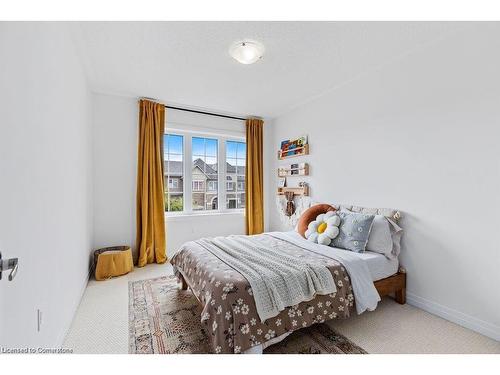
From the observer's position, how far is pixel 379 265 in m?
2.27

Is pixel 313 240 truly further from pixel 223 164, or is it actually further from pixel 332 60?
pixel 223 164

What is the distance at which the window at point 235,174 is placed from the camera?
445 centimetres

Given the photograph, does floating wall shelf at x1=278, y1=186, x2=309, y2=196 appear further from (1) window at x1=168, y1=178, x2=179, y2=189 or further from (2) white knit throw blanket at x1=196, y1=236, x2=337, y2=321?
(1) window at x1=168, y1=178, x2=179, y2=189

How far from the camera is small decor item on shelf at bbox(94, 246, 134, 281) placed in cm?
297

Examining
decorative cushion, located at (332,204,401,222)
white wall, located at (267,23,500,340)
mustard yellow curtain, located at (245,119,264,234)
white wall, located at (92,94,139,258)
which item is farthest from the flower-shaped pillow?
white wall, located at (92,94,139,258)

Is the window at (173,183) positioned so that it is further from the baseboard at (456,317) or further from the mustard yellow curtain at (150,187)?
the baseboard at (456,317)

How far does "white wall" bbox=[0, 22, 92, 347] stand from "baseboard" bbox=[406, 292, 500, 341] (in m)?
2.93

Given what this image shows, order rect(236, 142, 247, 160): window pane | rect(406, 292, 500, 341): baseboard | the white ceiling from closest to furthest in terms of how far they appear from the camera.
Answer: rect(406, 292, 500, 341): baseboard → the white ceiling → rect(236, 142, 247, 160): window pane

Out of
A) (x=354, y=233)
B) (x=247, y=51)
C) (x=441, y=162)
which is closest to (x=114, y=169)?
(x=247, y=51)

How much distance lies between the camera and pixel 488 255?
1910 millimetres

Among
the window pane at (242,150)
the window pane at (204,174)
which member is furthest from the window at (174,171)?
the window pane at (242,150)

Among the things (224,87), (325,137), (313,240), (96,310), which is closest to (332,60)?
(325,137)

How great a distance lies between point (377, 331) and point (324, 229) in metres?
1.03

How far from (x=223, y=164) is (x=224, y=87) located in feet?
4.90
